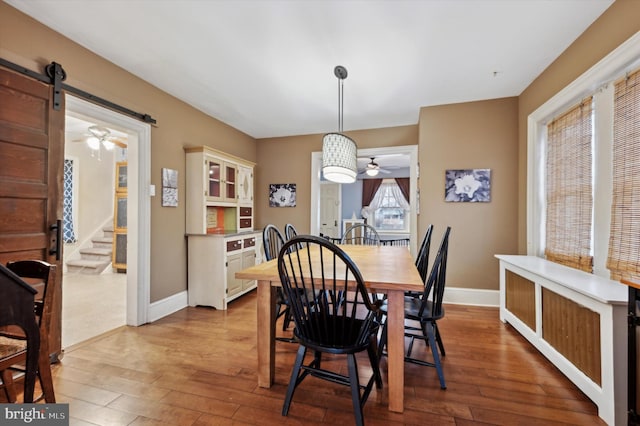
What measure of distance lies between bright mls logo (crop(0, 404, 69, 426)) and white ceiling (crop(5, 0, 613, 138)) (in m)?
2.30

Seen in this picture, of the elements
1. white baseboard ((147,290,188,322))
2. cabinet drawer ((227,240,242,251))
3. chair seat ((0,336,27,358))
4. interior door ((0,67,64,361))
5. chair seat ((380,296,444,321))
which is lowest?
white baseboard ((147,290,188,322))

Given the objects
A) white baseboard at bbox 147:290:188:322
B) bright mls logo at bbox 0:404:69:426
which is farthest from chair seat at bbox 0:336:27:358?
white baseboard at bbox 147:290:188:322

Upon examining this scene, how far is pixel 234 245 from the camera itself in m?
3.39

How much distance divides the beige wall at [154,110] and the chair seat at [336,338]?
228cm

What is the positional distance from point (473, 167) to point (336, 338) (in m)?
2.92

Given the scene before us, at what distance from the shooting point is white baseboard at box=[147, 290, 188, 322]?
2.77 metres

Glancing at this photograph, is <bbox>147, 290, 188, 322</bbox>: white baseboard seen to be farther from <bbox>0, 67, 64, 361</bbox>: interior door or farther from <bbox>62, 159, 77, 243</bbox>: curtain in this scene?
<bbox>62, 159, 77, 243</bbox>: curtain

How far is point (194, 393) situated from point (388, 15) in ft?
9.28

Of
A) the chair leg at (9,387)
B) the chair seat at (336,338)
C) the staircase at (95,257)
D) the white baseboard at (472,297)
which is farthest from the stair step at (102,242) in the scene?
the white baseboard at (472,297)

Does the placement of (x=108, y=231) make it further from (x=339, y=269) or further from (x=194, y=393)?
(x=339, y=269)

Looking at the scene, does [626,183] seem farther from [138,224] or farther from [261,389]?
[138,224]

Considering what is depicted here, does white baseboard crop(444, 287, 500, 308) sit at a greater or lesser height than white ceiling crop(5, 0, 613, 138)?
lesser

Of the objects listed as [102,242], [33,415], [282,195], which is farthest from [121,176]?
[33,415]

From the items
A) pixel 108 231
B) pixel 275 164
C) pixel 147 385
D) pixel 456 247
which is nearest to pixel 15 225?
pixel 147 385
